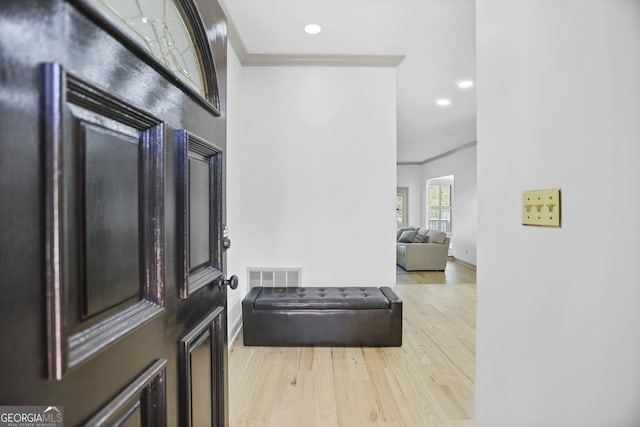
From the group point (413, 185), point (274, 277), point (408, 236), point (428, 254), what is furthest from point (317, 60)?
point (413, 185)

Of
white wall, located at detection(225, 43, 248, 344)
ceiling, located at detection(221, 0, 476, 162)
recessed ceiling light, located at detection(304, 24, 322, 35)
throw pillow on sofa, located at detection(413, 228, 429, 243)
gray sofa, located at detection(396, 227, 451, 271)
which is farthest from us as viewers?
throw pillow on sofa, located at detection(413, 228, 429, 243)

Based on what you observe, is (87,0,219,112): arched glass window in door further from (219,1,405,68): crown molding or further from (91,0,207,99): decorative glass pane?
(219,1,405,68): crown molding

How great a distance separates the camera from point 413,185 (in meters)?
10.1

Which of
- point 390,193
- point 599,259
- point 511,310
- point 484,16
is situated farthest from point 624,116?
point 390,193

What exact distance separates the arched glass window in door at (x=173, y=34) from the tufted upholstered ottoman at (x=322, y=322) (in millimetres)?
1954

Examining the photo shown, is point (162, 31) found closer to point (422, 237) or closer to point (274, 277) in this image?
point (274, 277)

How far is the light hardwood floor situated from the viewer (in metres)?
1.86

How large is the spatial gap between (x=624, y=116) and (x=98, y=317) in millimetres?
1203

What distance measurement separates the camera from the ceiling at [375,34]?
2.43 metres

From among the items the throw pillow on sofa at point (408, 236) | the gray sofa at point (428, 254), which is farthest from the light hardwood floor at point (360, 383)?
the throw pillow on sofa at point (408, 236)

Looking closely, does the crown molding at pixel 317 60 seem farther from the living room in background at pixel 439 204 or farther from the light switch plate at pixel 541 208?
the living room in background at pixel 439 204

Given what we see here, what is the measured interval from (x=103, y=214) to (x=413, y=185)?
1011 cm

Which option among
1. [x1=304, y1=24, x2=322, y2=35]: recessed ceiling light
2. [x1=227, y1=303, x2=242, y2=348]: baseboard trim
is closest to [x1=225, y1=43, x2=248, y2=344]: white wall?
[x1=227, y1=303, x2=242, y2=348]: baseboard trim

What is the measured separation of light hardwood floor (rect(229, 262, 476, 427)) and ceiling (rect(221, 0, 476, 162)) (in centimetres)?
274
